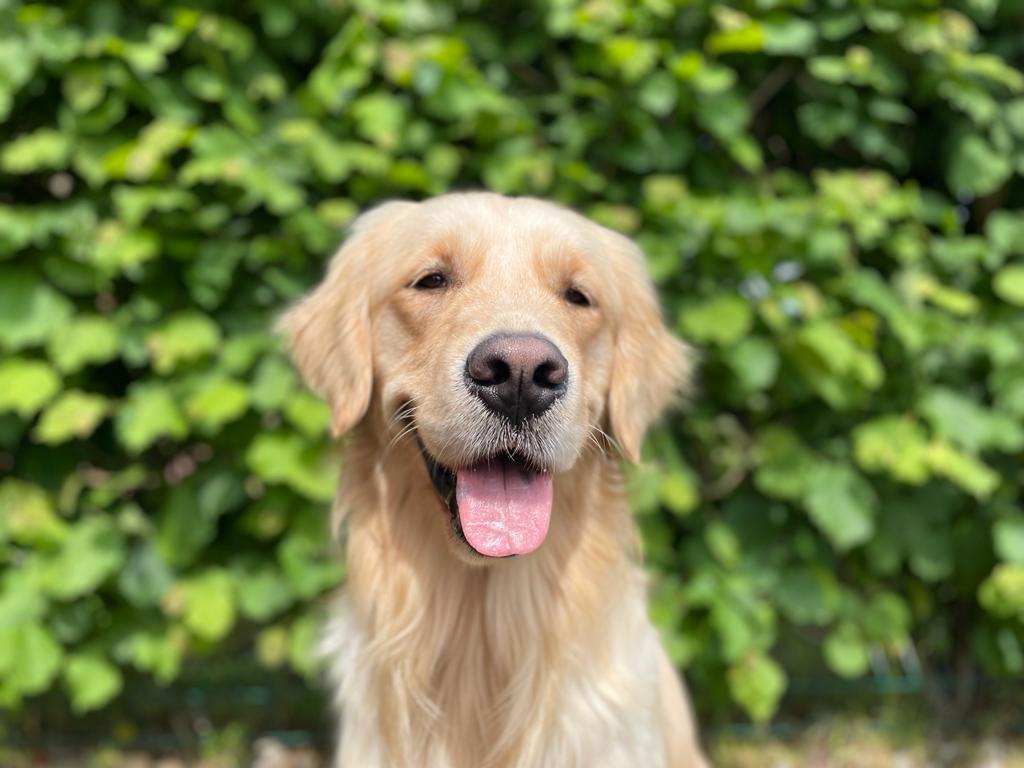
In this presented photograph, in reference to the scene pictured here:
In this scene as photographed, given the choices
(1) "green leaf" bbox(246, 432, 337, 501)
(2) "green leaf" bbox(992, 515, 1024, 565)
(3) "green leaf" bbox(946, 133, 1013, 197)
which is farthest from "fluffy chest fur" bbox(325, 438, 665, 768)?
(3) "green leaf" bbox(946, 133, 1013, 197)

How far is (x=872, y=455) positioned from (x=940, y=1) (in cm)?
170

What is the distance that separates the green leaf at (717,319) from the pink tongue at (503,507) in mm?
1345

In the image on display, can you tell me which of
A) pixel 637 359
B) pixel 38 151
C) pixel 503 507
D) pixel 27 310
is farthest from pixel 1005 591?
pixel 38 151

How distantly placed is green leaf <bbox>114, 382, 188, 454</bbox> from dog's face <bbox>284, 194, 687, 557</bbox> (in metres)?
0.84

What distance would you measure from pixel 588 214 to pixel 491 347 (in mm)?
1558

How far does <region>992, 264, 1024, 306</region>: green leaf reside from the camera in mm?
3237

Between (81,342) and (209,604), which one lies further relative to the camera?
(209,604)

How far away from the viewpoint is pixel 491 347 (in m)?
1.84

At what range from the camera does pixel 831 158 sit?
3650 mm

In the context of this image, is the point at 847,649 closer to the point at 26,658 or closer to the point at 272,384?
the point at 272,384

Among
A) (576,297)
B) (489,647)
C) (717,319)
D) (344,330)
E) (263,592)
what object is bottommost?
(263,592)

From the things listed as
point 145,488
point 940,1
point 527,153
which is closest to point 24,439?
point 145,488

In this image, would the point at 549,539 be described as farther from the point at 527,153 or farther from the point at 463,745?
the point at 527,153

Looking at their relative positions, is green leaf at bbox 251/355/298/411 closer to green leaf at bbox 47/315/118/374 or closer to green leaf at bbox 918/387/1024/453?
green leaf at bbox 47/315/118/374
